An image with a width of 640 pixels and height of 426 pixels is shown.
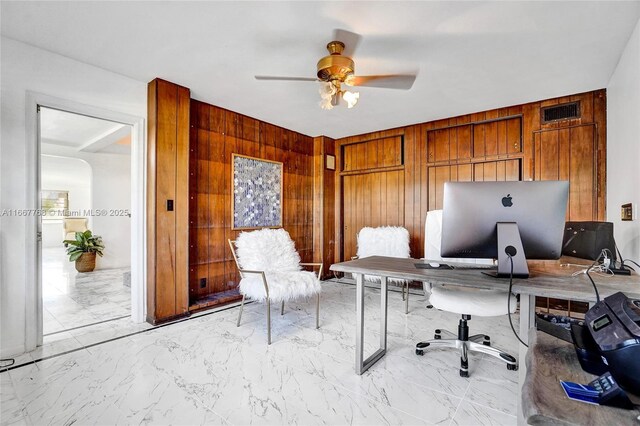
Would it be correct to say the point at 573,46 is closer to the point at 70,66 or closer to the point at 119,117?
the point at 119,117

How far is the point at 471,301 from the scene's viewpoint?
2.10 metres

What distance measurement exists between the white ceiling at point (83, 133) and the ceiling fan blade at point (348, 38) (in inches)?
139

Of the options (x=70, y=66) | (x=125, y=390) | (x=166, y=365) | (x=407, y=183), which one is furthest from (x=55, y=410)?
(x=407, y=183)

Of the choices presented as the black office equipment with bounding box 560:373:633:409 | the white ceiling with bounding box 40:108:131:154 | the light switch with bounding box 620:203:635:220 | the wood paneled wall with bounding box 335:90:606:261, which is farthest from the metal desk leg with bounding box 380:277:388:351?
the white ceiling with bounding box 40:108:131:154

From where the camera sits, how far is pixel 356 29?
223 centimetres

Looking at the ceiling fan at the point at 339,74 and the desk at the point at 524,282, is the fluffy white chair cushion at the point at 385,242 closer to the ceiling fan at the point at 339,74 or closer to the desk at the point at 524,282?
the desk at the point at 524,282

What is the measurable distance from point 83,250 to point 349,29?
6013 mm

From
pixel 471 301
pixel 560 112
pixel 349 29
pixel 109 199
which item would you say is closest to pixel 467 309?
pixel 471 301

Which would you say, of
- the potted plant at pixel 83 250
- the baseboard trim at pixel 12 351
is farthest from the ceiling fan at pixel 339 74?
the potted plant at pixel 83 250

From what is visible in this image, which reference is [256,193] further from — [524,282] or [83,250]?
[83,250]

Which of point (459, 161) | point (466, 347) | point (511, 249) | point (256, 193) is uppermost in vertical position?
point (459, 161)

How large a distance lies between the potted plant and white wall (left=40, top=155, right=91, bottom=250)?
2085 millimetres

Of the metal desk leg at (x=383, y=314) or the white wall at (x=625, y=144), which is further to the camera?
the metal desk leg at (x=383, y=314)

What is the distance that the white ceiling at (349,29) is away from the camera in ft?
6.67
